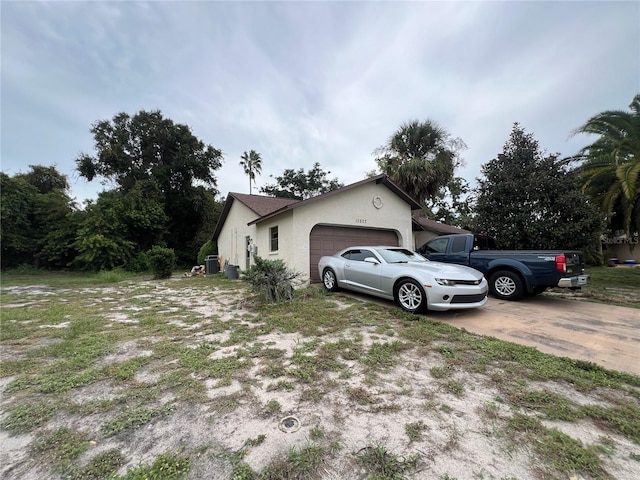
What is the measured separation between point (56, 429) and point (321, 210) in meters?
8.17

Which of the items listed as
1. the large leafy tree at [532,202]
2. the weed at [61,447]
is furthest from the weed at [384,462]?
the large leafy tree at [532,202]

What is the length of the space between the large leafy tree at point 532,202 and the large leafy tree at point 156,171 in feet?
67.4

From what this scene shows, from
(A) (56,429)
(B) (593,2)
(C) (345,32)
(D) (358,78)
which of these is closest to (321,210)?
(D) (358,78)

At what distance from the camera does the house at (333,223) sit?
922 centimetres

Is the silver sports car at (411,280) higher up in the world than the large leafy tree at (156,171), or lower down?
lower down

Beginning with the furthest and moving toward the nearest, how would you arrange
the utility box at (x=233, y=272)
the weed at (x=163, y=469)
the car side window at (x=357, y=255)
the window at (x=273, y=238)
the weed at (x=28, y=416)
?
1. the utility box at (x=233, y=272)
2. the window at (x=273, y=238)
3. the car side window at (x=357, y=255)
4. the weed at (x=28, y=416)
5. the weed at (x=163, y=469)

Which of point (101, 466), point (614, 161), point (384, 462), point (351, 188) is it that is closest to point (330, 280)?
point (351, 188)

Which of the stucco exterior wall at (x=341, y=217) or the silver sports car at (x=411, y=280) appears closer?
the silver sports car at (x=411, y=280)

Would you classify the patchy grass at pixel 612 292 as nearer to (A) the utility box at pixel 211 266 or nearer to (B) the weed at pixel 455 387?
(B) the weed at pixel 455 387

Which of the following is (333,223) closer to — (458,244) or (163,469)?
A: (458,244)

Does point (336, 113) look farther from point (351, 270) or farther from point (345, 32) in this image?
point (351, 270)

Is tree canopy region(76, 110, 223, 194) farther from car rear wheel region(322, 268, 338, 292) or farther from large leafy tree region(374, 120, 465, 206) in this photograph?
car rear wheel region(322, 268, 338, 292)

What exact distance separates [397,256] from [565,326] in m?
3.25

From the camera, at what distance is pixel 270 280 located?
6262 millimetres
